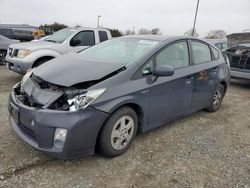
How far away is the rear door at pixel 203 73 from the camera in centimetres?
449

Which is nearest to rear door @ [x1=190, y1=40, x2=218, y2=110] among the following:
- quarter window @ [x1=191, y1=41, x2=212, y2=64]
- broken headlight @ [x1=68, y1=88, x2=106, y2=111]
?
quarter window @ [x1=191, y1=41, x2=212, y2=64]

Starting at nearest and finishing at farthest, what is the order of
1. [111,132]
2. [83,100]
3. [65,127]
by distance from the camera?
1. [65,127]
2. [83,100]
3. [111,132]

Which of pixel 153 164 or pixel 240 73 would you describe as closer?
pixel 153 164

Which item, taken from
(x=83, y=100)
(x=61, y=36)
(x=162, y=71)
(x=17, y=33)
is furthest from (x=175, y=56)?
(x=17, y=33)

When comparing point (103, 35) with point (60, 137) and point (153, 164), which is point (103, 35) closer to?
point (153, 164)

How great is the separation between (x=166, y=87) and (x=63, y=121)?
1650 mm

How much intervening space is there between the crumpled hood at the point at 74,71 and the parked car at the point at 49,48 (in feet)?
11.3

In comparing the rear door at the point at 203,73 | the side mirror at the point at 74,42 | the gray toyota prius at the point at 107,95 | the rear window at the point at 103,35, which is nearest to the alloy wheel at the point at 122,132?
the gray toyota prius at the point at 107,95

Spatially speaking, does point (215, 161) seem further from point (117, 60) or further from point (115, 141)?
point (117, 60)

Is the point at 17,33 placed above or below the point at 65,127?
above

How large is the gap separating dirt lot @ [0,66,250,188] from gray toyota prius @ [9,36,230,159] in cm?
24

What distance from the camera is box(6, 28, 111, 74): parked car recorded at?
697cm

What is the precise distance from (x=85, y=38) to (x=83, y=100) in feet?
17.9

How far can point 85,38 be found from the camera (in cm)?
802
